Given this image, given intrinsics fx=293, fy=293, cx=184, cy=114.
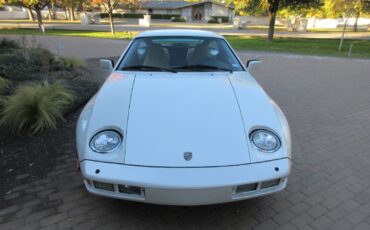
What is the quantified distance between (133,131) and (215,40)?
7.29 feet

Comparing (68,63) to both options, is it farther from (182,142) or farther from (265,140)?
(265,140)

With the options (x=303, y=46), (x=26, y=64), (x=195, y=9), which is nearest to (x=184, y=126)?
(x=26, y=64)

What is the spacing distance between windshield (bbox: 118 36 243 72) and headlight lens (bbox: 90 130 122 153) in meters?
1.26

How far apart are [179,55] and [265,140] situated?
1.81m

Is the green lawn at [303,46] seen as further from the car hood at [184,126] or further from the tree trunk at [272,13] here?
the car hood at [184,126]

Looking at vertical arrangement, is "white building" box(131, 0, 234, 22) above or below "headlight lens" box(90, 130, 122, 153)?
below

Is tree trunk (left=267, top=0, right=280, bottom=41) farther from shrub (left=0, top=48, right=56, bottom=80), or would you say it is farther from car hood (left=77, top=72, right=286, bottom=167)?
car hood (left=77, top=72, right=286, bottom=167)

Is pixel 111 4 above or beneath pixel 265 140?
above

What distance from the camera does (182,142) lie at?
2344 millimetres

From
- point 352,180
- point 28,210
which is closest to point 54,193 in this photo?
point 28,210

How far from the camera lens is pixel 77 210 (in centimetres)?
273

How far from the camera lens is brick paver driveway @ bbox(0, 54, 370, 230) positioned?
2.60m

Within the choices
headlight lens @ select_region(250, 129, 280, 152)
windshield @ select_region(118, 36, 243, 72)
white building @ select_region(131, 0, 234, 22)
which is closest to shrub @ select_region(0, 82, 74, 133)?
windshield @ select_region(118, 36, 243, 72)

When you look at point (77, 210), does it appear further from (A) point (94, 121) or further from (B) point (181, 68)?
(B) point (181, 68)
